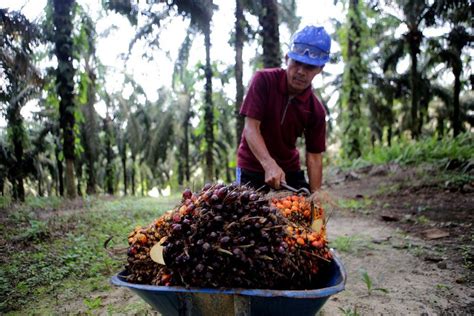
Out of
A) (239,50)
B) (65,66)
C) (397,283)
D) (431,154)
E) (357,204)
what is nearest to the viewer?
(397,283)

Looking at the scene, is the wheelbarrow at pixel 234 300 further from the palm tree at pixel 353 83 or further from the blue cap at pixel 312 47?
the palm tree at pixel 353 83

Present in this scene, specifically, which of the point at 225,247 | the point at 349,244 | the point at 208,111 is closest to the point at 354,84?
the point at 208,111

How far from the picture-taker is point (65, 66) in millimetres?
8500

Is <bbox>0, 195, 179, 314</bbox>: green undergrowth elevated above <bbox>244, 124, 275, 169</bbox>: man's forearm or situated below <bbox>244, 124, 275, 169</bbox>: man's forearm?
below

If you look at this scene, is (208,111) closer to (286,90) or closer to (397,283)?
(286,90)

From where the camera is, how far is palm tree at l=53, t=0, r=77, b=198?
27.7ft

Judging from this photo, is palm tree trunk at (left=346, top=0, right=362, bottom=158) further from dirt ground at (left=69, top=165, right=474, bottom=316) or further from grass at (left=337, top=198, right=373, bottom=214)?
grass at (left=337, top=198, right=373, bottom=214)

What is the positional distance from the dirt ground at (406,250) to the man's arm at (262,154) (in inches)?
16.2

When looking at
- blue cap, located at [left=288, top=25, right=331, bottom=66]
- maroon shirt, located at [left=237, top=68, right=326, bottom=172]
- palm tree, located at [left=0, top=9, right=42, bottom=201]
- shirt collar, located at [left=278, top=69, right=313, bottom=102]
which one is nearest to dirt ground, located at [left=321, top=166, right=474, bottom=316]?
maroon shirt, located at [left=237, top=68, right=326, bottom=172]

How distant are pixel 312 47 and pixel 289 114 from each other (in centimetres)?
63

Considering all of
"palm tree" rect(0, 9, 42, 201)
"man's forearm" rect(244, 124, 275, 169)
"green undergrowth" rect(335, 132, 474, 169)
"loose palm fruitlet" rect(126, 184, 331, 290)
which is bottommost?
"green undergrowth" rect(335, 132, 474, 169)

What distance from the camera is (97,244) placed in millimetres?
4668

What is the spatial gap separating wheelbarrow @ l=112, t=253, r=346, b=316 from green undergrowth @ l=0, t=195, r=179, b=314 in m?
0.50

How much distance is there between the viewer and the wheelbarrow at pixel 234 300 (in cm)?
151
